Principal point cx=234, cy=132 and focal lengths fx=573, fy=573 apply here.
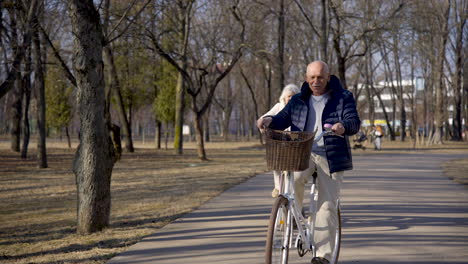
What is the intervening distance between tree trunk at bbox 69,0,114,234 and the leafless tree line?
0.04ft

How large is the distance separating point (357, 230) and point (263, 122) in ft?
9.51

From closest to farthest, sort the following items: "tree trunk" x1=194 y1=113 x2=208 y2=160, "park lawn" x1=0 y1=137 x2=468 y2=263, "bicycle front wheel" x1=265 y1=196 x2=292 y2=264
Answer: "bicycle front wheel" x1=265 y1=196 x2=292 y2=264
"park lawn" x1=0 y1=137 x2=468 y2=263
"tree trunk" x1=194 y1=113 x2=208 y2=160

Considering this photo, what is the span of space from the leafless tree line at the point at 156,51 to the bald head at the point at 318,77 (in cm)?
355

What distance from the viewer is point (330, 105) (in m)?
5.23

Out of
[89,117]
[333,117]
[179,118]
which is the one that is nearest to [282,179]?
[333,117]

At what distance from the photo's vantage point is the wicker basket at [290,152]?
14.7 feet

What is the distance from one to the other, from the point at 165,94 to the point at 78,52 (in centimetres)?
2984

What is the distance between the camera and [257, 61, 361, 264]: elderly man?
514 cm

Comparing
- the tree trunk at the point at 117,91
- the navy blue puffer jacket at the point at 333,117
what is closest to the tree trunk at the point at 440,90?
the tree trunk at the point at 117,91

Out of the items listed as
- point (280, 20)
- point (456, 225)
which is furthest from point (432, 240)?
point (280, 20)

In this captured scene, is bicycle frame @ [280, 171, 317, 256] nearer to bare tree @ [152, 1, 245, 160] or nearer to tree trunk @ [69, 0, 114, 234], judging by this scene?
tree trunk @ [69, 0, 114, 234]

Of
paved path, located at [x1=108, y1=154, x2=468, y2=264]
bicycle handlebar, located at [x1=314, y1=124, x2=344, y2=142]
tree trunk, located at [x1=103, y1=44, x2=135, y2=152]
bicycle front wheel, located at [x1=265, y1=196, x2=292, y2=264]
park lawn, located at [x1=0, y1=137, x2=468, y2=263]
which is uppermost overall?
tree trunk, located at [x1=103, y1=44, x2=135, y2=152]

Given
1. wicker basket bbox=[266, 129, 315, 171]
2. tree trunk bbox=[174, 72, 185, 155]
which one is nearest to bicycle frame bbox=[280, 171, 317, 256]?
wicker basket bbox=[266, 129, 315, 171]

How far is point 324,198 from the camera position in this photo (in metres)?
5.24
